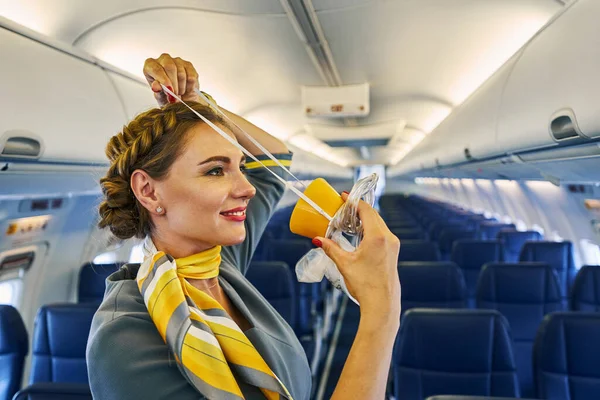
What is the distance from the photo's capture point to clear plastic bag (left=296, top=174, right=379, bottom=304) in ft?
3.81

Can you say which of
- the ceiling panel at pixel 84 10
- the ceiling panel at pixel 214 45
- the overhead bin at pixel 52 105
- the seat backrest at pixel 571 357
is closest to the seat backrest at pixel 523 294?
the seat backrest at pixel 571 357

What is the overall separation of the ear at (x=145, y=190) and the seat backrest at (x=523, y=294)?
317cm

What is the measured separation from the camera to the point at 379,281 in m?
1.04

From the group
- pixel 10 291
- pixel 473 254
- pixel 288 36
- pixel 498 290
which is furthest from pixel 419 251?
pixel 10 291

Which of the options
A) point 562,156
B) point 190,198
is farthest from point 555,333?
point 190,198

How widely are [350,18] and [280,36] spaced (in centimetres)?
57

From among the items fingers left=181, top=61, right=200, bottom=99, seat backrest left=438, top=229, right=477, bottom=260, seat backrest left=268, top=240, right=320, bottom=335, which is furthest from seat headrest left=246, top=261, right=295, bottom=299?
seat backrest left=438, top=229, right=477, bottom=260

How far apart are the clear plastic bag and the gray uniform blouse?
228 millimetres

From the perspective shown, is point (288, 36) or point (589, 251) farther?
point (589, 251)

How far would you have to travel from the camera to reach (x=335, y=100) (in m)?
5.87

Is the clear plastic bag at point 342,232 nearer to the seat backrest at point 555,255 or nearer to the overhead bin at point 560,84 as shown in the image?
the overhead bin at point 560,84

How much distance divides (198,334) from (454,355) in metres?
1.88

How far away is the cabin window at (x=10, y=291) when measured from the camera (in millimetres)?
3850

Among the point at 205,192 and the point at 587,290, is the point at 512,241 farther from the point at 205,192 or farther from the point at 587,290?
the point at 205,192
